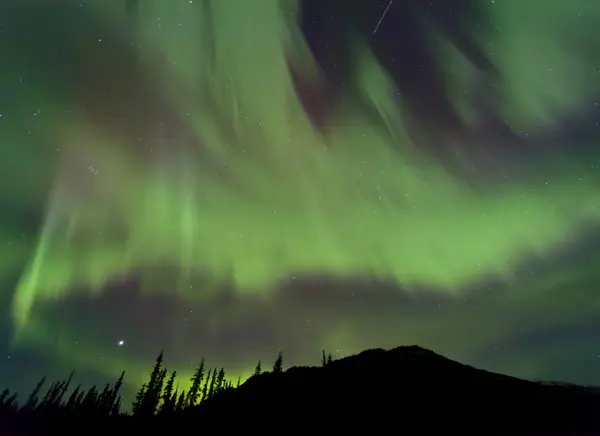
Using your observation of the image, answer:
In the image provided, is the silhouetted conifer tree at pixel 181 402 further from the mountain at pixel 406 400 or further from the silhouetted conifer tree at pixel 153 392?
the mountain at pixel 406 400

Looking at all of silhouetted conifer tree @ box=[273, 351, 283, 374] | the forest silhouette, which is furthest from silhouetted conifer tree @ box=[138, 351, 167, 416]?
silhouetted conifer tree @ box=[273, 351, 283, 374]

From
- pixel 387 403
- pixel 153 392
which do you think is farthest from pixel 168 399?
pixel 387 403

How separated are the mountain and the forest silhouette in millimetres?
140

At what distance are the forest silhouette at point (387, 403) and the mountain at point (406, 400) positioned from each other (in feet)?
0.46

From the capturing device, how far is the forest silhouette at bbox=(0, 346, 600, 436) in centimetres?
5741

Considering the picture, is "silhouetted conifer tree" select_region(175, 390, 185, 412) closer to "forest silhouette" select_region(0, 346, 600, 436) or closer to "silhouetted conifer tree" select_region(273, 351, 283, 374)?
"forest silhouette" select_region(0, 346, 600, 436)

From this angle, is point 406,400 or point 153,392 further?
point 153,392

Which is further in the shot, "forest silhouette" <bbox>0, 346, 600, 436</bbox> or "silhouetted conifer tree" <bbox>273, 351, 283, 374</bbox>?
"silhouetted conifer tree" <bbox>273, 351, 283, 374</bbox>

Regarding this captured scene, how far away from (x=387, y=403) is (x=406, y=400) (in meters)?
3.26

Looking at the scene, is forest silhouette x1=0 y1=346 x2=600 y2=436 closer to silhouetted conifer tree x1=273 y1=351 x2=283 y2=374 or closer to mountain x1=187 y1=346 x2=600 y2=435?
mountain x1=187 y1=346 x2=600 y2=435

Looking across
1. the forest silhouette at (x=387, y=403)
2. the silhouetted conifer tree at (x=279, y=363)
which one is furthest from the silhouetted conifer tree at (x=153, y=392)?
the silhouetted conifer tree at (x=279, y=363)

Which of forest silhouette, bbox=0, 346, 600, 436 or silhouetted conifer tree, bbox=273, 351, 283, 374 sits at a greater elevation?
silhouetted conifer tree, bbox=273, 351, 283, 374

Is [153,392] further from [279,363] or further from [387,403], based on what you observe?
[387,403]

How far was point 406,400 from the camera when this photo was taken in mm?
68125
